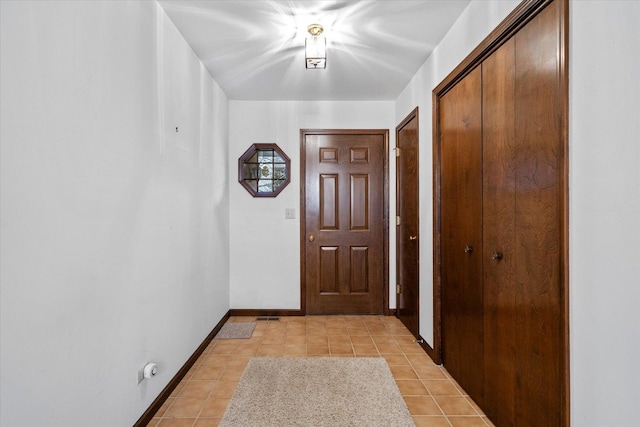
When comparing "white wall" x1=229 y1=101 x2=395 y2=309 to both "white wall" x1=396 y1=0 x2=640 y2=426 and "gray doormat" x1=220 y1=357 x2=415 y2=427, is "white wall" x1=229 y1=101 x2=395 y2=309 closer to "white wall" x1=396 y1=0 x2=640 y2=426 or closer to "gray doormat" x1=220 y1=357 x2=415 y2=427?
"gray doormat" x1=220 y1=357 x2=415 y2=427

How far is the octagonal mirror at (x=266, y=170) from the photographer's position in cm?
358

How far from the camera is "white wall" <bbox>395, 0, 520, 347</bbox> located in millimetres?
1962

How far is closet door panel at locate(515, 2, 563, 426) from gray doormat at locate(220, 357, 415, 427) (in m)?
0.71

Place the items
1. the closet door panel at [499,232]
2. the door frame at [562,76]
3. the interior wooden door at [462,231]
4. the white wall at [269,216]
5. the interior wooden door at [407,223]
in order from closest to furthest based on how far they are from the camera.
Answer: the door frame at [562,76]
the closet door panel at [499,232]
the interior wooden door at [462,231]
the interior wooden door at [407,223]
the white wall at [269,216]

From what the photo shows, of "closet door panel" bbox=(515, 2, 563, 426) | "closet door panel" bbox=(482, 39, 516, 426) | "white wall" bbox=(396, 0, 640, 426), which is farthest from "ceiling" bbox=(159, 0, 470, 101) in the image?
"white wall" bbox=(396, 0, 640, 426)

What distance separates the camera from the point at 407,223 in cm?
317

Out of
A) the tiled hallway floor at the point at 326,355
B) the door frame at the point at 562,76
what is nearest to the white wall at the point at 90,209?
the tiled hallway floor at the point at 326,355

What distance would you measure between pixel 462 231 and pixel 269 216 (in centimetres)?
213

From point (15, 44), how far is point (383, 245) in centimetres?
322

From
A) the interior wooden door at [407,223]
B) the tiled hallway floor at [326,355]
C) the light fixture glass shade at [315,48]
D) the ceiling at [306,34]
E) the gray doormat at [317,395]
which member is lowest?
the tiled hallway floor at [326,355]

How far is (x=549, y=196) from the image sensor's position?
1291 mm

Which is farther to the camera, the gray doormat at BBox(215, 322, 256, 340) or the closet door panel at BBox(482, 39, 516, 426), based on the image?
the gray doormat at BBox(215, 322, 256, 340)

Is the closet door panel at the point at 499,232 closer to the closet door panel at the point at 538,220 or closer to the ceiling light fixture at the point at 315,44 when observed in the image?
the closet door panel at the point at 538,220

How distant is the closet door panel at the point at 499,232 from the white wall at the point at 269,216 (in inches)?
71.7
